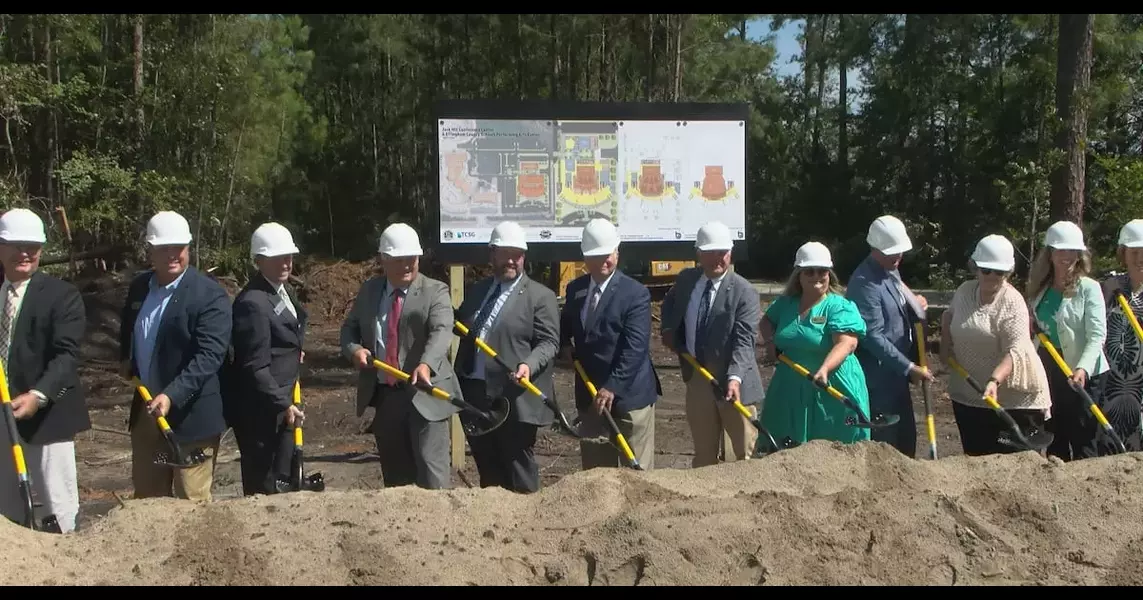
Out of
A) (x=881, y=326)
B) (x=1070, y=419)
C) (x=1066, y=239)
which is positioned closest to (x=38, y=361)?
(x=881, y=326)

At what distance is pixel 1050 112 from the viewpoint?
49.4ft

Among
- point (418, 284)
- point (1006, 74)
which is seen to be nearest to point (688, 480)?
point (418, 284)

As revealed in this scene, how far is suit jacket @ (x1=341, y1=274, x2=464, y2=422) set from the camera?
571cm

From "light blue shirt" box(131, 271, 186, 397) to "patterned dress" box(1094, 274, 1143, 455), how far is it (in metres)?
5.05

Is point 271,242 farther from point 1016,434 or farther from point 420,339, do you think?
point 1016,434

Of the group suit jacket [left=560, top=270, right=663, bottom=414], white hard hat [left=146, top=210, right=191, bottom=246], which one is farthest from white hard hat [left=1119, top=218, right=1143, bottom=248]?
white hard hat [left=146, top=210, right=191, bottom=246]

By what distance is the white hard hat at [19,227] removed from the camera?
510 centimetres

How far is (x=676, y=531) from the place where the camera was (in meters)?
4.56

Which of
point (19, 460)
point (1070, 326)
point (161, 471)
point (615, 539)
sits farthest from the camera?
point (1070, 326)

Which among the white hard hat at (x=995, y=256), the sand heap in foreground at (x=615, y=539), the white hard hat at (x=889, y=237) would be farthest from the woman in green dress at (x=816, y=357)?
the sand heap in foreground at (x=615, y=539)

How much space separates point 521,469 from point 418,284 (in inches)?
46.4

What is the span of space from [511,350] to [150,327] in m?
1.84

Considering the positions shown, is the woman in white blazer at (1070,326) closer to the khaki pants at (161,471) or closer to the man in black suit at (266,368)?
the man in black suit at (266,368)

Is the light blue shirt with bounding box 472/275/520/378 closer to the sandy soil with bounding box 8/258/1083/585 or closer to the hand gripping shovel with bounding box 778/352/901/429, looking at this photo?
the sandy soil with bounding box 8/258/1083/585
